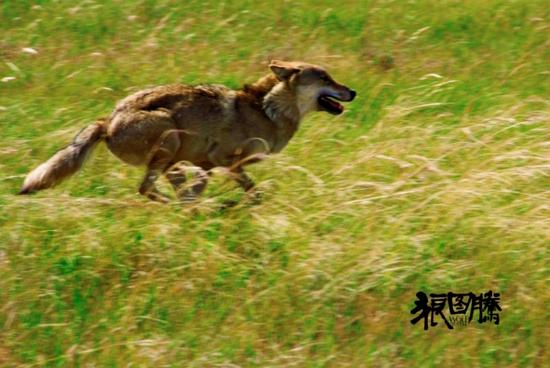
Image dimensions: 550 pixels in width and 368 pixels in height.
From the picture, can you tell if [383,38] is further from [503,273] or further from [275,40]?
[503,273]

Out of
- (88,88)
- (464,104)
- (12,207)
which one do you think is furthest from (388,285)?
(88,88)

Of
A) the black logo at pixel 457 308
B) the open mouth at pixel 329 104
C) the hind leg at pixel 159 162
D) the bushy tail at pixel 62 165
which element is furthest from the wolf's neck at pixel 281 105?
the black logo at pixel 457 308

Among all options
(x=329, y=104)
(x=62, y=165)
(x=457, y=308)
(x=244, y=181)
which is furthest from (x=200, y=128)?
(x=457, y=308)

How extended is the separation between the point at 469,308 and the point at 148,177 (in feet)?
8.71

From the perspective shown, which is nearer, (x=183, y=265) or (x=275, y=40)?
(x=183, y=265)

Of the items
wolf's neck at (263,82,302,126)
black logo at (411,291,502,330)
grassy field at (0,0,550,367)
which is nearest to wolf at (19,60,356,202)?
wolf's neck at (263,82,302,126)

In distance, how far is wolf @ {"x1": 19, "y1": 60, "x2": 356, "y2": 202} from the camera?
341 inches

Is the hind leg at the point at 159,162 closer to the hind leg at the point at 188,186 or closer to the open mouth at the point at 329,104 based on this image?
the hind leg at the point at 188,186

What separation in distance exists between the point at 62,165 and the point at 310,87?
2.06m

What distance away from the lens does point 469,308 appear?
7.25m

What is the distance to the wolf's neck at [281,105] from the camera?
30.8ft

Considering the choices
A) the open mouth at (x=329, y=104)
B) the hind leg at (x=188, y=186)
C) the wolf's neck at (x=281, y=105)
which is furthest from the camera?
the open mouth at (x=329, y=104)

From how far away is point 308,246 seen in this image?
7785 millimetres

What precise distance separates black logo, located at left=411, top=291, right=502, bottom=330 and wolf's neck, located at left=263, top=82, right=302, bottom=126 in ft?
8.17
